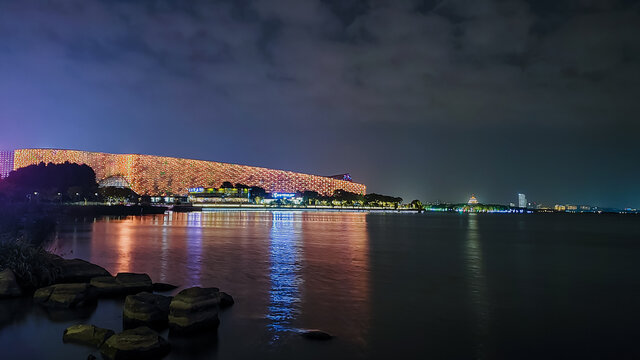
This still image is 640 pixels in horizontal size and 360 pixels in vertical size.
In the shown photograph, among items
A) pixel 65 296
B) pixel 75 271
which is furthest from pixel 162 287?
pixel 65 296

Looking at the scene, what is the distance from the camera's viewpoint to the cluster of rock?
8.05 metres

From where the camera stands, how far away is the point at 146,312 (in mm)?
9859

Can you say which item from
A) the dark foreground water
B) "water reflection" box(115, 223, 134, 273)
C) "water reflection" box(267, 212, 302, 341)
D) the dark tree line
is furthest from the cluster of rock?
the dark tree line

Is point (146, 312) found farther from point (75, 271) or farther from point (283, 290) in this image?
point (75, 271)

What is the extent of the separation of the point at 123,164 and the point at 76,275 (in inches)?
6997

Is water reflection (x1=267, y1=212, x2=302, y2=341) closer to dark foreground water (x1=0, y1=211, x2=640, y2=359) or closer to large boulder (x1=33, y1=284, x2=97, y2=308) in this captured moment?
dark foreground water (x1=0, y1=211, x2=640, y2=359)

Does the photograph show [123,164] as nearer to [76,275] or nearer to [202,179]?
Answer: [202,179]

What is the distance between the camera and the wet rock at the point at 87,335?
28.5 feet

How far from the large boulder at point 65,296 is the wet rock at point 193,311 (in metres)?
3.33

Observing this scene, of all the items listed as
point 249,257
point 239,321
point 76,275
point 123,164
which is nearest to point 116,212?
point 249,257

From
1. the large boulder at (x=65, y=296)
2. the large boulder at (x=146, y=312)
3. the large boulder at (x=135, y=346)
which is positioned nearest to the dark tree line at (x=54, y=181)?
the large boulder at (x=65, y=296)

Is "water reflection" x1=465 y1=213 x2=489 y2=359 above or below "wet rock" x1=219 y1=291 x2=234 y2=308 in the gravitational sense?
below

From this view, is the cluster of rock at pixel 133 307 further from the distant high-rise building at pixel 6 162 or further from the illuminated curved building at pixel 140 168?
the distant high-rise building at pixel 6 162

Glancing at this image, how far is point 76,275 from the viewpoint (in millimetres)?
14266
